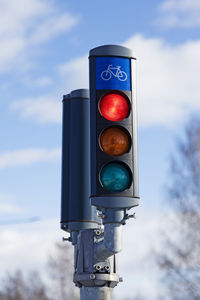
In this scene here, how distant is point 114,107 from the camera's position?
410 cm

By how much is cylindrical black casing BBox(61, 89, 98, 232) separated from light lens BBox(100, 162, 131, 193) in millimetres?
987

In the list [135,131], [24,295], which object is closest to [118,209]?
[135,131]

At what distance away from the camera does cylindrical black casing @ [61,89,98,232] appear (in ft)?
16.3

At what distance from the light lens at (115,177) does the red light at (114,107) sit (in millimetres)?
270

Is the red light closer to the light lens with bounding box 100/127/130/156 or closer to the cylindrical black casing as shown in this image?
the light lens with bounding box 100/127/130/156

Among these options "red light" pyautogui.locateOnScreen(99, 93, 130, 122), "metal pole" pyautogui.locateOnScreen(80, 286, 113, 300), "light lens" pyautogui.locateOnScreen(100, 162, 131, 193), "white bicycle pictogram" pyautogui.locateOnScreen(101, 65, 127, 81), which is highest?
"white bicycle pictogram" pyautogui.locateOnScreen(101, 65, 127, 81)

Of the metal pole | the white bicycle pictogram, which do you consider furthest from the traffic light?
the metal pole

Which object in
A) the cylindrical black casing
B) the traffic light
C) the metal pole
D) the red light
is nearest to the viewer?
the traffic light

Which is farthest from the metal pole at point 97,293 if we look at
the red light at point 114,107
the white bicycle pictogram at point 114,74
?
the white bicycle pictogram at point 114,74

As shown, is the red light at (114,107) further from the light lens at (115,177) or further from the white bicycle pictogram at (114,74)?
the light lens at (115,177)

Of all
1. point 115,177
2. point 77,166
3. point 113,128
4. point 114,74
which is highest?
point 114,74

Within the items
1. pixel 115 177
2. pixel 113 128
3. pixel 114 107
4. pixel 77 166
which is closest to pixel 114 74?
pixel 114 107

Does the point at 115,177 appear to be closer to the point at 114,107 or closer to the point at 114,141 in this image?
the point at 114,141

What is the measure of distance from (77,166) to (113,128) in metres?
1.16
